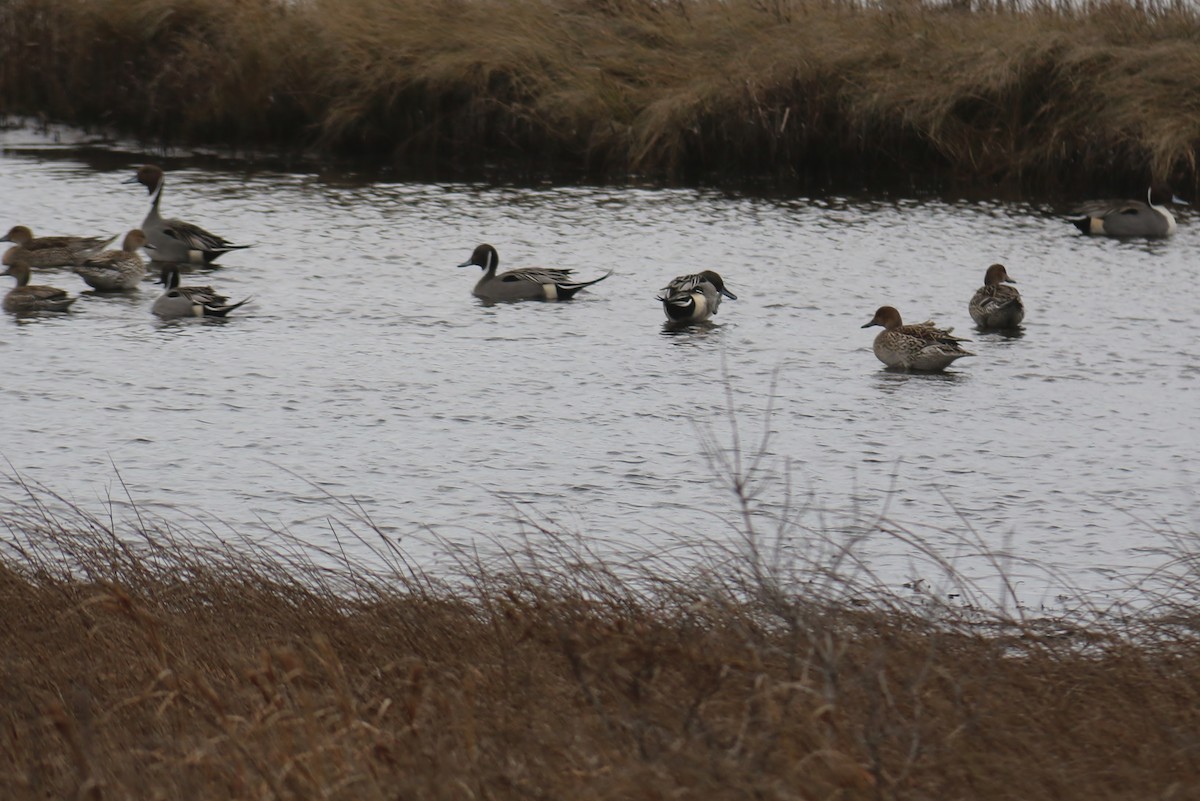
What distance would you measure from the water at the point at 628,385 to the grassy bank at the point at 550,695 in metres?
0.69

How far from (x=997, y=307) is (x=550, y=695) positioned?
8.52 meters

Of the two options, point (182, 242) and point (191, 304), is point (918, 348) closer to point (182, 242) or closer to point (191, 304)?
point (191, 304)

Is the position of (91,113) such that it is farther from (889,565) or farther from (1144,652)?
(1144,652)

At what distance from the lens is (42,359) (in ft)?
37.7

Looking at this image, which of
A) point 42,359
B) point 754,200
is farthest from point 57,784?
point 754,200

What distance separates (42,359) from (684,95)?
408 inches

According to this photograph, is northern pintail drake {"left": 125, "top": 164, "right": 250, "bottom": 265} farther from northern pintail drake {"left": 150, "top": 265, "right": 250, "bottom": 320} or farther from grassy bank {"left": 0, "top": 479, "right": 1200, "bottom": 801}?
grassy bank {"left": 0, "top": 479, "right": 1200, "bottom": 801}

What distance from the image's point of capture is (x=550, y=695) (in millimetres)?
4684

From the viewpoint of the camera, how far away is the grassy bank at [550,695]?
379 centimetres

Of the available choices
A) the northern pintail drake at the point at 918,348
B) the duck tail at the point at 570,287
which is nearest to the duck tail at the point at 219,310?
the duck tail at the point at 570,287

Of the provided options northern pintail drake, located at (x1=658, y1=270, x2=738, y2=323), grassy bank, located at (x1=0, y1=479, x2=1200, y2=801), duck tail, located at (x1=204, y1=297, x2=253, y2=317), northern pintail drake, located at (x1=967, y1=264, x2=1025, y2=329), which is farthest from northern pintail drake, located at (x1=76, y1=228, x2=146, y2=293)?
grassy bank, located at (x1=0, y1=479, x2=1200, y2=801)

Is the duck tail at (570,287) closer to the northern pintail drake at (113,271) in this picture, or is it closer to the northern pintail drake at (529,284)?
the northern pintail drake at (529,284)

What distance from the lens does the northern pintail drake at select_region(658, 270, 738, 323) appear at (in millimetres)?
12539

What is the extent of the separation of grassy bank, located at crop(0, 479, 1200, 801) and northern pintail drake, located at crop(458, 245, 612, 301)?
746 cm
